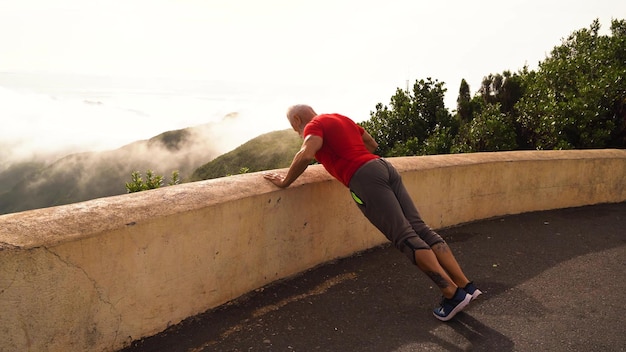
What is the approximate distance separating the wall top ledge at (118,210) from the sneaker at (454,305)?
1.37 meters

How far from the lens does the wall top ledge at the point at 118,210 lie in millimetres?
2551

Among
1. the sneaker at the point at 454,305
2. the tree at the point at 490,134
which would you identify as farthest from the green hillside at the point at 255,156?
the sneaker at the point at 454,305

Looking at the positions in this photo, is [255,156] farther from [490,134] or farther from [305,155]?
[305,155]

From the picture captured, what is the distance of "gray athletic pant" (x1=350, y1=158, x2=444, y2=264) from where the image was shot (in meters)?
3.45

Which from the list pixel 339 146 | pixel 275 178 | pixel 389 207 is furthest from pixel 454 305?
pixel 275 178

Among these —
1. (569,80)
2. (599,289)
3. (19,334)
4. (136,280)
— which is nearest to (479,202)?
(599,289)

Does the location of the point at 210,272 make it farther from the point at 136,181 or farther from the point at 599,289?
the point at 136,181

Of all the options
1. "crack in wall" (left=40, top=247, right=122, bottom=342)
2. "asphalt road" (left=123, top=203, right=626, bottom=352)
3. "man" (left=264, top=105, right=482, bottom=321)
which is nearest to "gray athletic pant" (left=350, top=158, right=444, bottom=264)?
"man" (left=264, top=105, right=482, bottom=321)

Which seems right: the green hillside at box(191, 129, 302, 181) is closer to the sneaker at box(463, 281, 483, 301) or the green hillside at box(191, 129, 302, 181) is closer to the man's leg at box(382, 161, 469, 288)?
the man's leg at box(382, 161, 469, 288)

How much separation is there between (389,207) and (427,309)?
778 millimetres

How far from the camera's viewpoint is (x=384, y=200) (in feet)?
11.4

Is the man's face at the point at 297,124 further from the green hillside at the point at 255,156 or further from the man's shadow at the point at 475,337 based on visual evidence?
the green hillside at the point at 255,156

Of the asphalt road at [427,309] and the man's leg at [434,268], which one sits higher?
the man's leg at [434,268]

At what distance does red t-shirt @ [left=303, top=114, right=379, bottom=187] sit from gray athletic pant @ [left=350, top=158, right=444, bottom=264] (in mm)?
71
